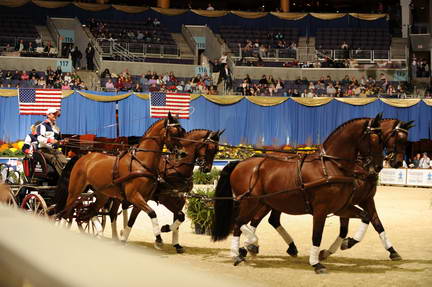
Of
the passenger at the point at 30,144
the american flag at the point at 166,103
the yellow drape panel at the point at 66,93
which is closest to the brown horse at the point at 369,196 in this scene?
the passenger at the point at 30,144

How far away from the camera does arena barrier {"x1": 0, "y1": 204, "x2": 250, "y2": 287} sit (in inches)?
41.2

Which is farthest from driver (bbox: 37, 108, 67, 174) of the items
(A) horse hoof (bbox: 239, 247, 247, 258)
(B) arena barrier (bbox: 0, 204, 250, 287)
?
(B) arena barrier (bbox: 0, 204, 250, 287)

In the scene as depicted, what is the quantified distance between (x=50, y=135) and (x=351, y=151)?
15.9ft

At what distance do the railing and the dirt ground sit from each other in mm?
19159

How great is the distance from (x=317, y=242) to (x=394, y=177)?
1846 cm

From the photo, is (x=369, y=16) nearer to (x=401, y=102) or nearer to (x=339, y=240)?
(x=401, y=102)

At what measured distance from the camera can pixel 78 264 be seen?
1.08 metres

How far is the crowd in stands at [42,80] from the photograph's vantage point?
26.8 meters

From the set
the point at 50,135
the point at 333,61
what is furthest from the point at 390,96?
the point at 50,135

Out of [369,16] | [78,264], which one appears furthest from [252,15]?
[78,264]

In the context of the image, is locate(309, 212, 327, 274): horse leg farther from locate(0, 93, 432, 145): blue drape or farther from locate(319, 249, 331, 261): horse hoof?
locate(0, 93, 432, 145): blue drape

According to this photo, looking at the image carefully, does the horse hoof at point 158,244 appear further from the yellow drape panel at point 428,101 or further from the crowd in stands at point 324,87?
the yellow drape panel at point 428,101

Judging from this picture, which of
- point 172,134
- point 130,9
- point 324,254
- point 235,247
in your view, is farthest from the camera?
point 130,9

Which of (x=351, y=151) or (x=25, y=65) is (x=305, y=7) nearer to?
(x=25, y=65)
